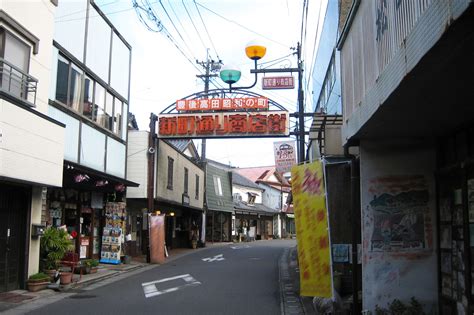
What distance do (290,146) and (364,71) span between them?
44.5 feet

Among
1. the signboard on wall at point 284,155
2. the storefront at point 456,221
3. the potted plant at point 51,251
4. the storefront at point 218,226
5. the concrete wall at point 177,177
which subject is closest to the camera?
the storefront at point 456,221

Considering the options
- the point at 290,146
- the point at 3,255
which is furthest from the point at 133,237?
the point at 3,255

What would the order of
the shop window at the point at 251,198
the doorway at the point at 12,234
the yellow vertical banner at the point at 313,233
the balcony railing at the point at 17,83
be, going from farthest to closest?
the shop window at the point at 251,198, the doorway at the point at 12,234, the balcony railing at the point at 17,83, the yellow vertical banner at the point at 313,233

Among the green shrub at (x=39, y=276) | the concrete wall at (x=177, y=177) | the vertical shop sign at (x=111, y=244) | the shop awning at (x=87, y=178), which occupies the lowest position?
the green shrub at (x=39, y=276)

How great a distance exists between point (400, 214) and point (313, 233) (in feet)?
6.14

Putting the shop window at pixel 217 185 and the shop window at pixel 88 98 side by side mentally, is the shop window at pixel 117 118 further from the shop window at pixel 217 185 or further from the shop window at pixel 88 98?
the shop window at pixel 217 185

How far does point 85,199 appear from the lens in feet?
64.0

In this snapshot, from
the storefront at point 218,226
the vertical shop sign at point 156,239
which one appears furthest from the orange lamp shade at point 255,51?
the storefront at point 218,226

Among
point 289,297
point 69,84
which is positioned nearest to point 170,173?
point 69,84

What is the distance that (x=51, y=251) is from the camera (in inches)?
557

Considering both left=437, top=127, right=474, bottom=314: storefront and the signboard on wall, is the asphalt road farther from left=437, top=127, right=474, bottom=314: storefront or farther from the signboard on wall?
the signboard on wall

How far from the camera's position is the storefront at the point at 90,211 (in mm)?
16766

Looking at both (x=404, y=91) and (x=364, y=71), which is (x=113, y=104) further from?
(x=404, y=91)

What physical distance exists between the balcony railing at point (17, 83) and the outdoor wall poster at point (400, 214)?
8.03 meters
